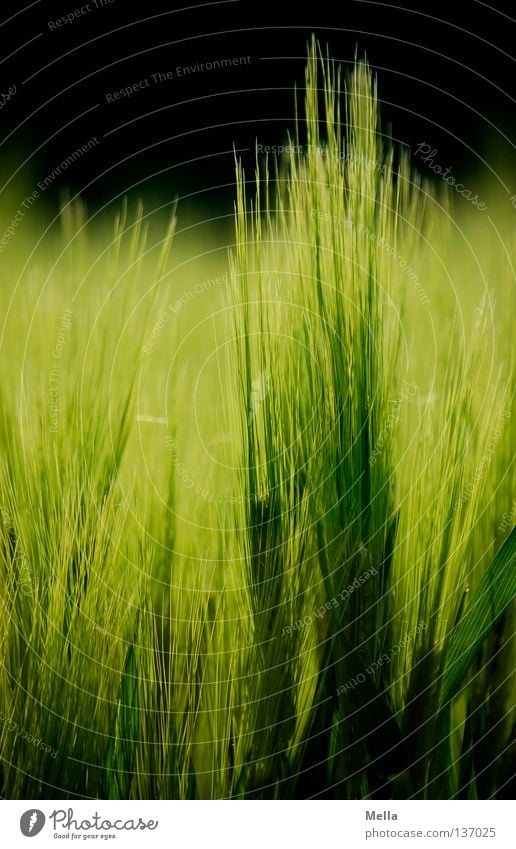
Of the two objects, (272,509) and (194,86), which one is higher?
(194,86)

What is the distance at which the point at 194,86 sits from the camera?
646 mm

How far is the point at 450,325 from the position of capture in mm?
596

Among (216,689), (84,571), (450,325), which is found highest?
(450,325)

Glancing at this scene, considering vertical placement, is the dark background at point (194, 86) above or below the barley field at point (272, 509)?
above

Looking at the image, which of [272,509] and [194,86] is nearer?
[272,509]

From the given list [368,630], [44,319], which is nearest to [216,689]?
[368,630]

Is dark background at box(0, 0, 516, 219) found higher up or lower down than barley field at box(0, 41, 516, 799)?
higher up

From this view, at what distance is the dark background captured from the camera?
638 mm

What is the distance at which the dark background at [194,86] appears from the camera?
0.64 metres

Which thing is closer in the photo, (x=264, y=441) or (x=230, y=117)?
(x=264, y=441)

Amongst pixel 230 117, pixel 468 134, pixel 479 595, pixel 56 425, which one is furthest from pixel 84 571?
pixel 468 134

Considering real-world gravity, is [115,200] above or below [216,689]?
above

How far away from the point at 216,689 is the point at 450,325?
41 centimetres
